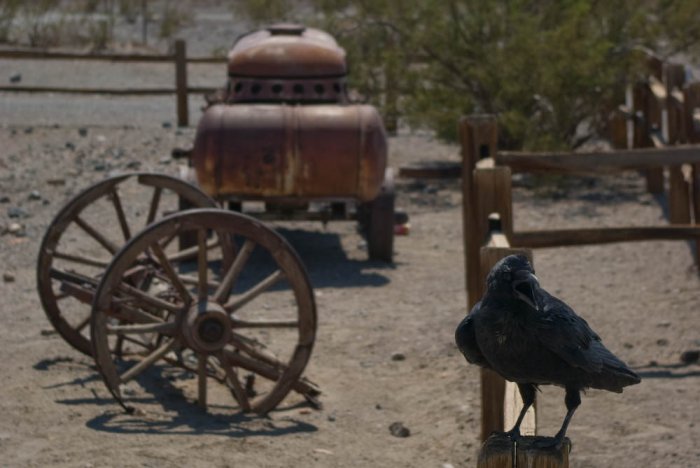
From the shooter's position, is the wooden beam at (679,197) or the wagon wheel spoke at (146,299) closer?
the wagon wheel spoke at (146,299)

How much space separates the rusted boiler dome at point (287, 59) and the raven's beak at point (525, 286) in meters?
7.84

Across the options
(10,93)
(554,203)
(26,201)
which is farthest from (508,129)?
(10,93)

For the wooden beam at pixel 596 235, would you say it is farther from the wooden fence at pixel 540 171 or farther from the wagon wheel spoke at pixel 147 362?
the wagon wheel spoke at pixel 147 362

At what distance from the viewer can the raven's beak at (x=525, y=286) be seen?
3330 millimetres

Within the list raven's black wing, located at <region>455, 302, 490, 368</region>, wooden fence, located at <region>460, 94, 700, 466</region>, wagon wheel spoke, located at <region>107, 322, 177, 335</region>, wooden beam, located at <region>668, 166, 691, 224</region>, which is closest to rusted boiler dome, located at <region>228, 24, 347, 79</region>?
wooden beam, located at <region>668, 166, 691, 224</region>

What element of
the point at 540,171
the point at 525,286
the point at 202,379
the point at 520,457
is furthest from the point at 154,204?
the point at 520,457

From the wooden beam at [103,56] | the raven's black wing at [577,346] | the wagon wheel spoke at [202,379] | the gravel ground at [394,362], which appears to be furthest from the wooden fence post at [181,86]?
the raven's black wing at [577,346]

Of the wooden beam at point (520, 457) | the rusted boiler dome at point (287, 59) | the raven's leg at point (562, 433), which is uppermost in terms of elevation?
the rusted boiler dome at point (287, 59)

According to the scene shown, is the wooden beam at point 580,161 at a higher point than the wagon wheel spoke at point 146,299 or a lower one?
higher

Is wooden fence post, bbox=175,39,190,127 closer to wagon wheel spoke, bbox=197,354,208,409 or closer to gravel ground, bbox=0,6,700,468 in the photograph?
gravel ground, bbox=0,6,700,468

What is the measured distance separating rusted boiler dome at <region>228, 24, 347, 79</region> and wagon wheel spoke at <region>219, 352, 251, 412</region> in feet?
14.8

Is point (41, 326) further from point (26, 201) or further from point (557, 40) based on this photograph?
point (557, 40)

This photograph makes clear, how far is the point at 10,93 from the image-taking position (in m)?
21.1

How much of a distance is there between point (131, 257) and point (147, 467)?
1193 mm
